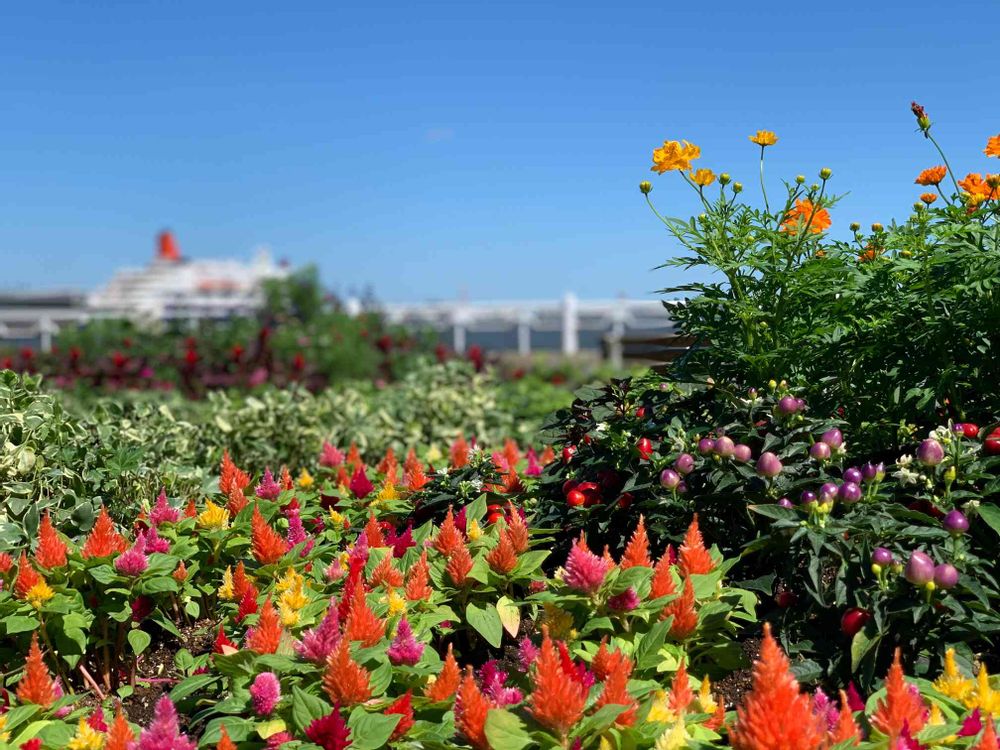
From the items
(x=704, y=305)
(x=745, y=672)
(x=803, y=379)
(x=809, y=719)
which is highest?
(x=704, y=305)

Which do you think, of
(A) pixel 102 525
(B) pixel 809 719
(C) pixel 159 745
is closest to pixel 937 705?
(B) pixel 809 719

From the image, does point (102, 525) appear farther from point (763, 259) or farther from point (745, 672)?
point (763, 259)

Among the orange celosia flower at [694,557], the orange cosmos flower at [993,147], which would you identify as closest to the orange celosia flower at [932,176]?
the orange cosmos flower at [993,147]

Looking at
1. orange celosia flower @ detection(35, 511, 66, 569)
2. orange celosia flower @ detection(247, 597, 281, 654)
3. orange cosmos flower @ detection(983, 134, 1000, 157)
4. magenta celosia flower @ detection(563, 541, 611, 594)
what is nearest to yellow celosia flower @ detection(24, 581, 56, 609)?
orange celosia flower @ detection(35, 511, 66, 569)

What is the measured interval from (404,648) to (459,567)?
409 millimetres

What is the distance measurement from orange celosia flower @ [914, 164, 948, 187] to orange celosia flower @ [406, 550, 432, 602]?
89.7 inches

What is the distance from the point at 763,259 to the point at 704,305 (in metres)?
0.24

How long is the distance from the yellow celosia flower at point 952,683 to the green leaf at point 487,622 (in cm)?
107

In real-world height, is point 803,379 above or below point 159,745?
above

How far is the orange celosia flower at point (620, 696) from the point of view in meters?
2.10

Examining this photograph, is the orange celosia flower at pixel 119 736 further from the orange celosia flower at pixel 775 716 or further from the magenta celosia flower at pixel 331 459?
the magenta celosia flower at pixel 331 459

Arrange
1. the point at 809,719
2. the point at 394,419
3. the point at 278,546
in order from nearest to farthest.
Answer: the point at 809,719 < the point at 278,546 < the point at 394,419

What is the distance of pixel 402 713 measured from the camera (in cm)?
222

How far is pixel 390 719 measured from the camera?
215cm
